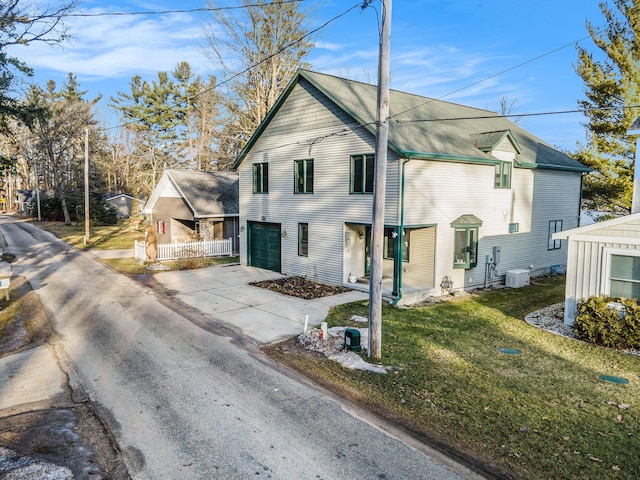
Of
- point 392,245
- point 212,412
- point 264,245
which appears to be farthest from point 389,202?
point 212,412

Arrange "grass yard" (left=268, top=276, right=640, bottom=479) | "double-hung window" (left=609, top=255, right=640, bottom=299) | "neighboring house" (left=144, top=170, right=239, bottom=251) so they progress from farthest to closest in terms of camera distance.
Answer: "neighboring house" (left=144, top=170, right=239, bottom=251)
"double-hung window" (left=609, top=255, right=640, bottom=299)
"grass yard" (left=268, top=276, right=640, bottom=479)

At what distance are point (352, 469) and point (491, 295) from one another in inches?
513

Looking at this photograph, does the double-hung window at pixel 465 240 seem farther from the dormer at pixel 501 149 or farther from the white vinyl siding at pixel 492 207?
the dormer at pixel 501 149

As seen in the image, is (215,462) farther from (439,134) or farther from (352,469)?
(439,134)

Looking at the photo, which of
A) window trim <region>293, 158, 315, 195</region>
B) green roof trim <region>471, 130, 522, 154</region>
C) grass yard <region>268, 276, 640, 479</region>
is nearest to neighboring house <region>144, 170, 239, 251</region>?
window trim <region>293, 158, 315, 195</region>

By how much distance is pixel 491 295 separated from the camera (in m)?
17.0

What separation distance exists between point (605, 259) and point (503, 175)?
7601 mm

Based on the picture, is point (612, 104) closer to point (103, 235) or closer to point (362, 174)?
point (362, 174)

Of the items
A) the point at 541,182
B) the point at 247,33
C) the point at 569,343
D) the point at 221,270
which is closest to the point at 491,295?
the point at 569,343

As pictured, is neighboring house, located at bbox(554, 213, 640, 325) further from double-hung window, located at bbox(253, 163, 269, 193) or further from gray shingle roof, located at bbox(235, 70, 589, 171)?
double-hung window, located at bbox(253, 163, 269, 193)

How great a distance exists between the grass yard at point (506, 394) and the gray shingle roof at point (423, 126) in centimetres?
666

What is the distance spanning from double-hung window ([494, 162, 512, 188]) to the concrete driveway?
307 inches

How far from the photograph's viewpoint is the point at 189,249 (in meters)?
24.7

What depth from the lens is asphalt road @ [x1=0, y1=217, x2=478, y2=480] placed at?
5730 millimetres
